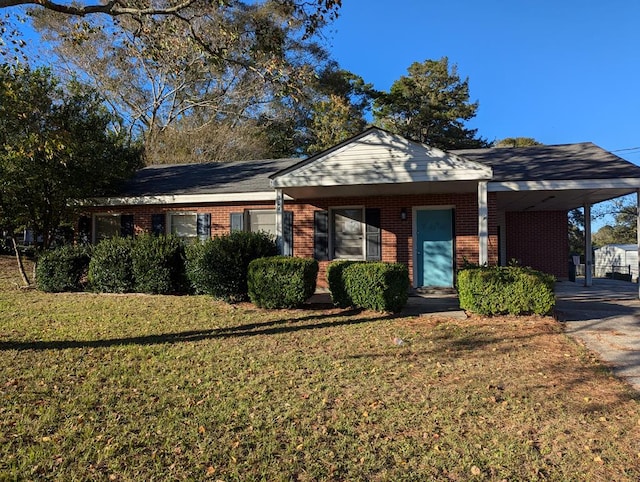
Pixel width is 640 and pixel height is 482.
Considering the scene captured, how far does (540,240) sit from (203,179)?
35.9ft

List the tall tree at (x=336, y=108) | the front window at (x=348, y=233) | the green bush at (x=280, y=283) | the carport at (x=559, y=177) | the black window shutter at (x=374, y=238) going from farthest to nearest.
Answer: the tall tree at (x=336, y=108)
the front window at (x=348, y=233)
the black window shutter at (x=374, y=238)
the carport at (x=559, y=177)
the green bush at (x=280, y=283)

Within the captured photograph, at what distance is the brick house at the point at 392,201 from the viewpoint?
9.59 meters

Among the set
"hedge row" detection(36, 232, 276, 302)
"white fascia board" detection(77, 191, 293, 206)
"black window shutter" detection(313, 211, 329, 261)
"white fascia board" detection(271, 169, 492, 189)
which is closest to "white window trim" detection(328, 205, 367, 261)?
"black window shutter" detection(313, 211, 329, 261)

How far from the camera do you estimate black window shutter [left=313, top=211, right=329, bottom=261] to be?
1209 centimetres

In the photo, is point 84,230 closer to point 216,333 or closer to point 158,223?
point 158,223

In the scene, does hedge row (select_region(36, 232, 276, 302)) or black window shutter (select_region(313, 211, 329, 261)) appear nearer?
hedge row (select_region(36, 232, 276, 302))

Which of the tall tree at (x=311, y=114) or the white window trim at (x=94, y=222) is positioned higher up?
the tall tree at (x=311, y=114)

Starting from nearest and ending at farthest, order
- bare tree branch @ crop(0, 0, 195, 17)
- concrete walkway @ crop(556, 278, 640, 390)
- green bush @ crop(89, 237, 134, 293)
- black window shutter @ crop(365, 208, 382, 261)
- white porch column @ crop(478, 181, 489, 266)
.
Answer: concrete walkway @ crop(556, 278, 640, 390), bare tree branch @ crop(0, 0, 195, 17), white porch column @ crop(478, 181, 489, 266), green bush @ crop(89, 237, 134, 293), black window shutter @ crop(365, 208, 382, 261)

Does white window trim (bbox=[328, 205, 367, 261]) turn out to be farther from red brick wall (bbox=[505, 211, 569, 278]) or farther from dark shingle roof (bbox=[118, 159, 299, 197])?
red brick wall (bbox=[505, 211, 569, 278])

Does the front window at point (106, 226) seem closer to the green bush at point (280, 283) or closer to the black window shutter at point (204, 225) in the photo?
the black window shutter at point (204, 225)

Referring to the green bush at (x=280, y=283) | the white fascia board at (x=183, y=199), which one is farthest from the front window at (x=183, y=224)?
the green bush at (x=280, y=283)

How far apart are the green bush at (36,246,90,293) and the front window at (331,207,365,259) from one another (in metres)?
6.39

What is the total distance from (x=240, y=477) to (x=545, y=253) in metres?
14.2

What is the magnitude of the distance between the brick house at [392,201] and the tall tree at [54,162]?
0.85m
